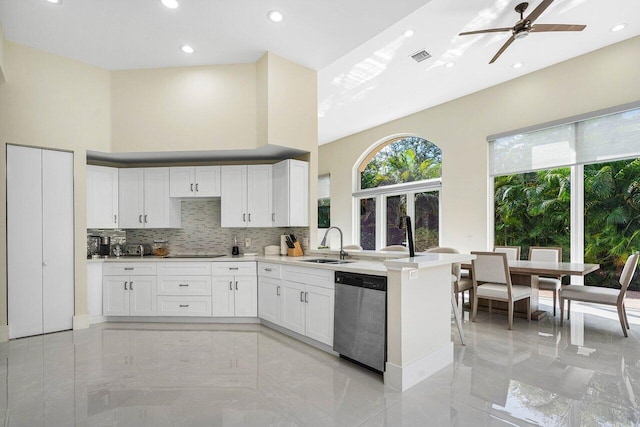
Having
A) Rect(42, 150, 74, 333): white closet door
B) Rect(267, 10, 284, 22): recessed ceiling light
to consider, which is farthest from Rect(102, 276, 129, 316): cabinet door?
Rect(267, 10, 284, 22): recessed ceiling light

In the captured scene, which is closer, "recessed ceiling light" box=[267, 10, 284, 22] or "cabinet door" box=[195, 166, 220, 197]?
"recessed ceiling light" box=[267, 10, 284, 22]

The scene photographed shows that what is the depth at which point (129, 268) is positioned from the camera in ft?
13.6

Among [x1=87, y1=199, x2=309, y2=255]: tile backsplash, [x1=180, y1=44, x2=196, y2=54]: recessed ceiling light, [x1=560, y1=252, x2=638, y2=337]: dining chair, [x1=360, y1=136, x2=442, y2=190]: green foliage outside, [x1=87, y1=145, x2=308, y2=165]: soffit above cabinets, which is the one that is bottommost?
[x1=560, y1=252, x2=638, y2=337]: dining chair

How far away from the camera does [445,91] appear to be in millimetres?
5738

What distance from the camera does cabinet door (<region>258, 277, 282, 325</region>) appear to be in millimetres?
3668

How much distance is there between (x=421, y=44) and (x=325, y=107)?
8.28 feet

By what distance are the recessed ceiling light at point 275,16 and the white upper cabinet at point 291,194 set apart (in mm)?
1580

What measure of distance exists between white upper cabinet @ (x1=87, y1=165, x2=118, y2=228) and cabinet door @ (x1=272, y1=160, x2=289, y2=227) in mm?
2257

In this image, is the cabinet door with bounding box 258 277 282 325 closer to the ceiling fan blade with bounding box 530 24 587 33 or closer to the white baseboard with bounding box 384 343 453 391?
the white baseboard with bounding box 384 343 453 391

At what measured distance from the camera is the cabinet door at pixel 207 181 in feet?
14.7

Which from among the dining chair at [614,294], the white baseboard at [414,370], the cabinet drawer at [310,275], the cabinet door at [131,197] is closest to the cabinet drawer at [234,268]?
the cabinet drawer at [310,275]

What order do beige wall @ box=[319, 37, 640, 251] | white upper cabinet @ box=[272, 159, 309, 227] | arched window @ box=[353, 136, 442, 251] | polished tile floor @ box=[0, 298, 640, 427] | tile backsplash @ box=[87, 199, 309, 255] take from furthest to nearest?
arched window @ box=[353, 136, 442, 251] < tile backsplash @ box=[87, 199, 309, 255] < beige wall @ box=[319, 37, 640, 251] < white upper cabinet @ box=[272, 159, 309, 227] < polished tile floor @ box=[0, 298, 640, 427]

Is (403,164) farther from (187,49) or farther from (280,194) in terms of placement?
(187,49)

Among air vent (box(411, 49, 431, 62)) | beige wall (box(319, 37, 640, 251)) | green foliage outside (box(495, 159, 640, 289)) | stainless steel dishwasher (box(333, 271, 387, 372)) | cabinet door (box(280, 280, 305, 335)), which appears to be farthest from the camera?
green foliage outside (box(495, 159, 640, 289))
